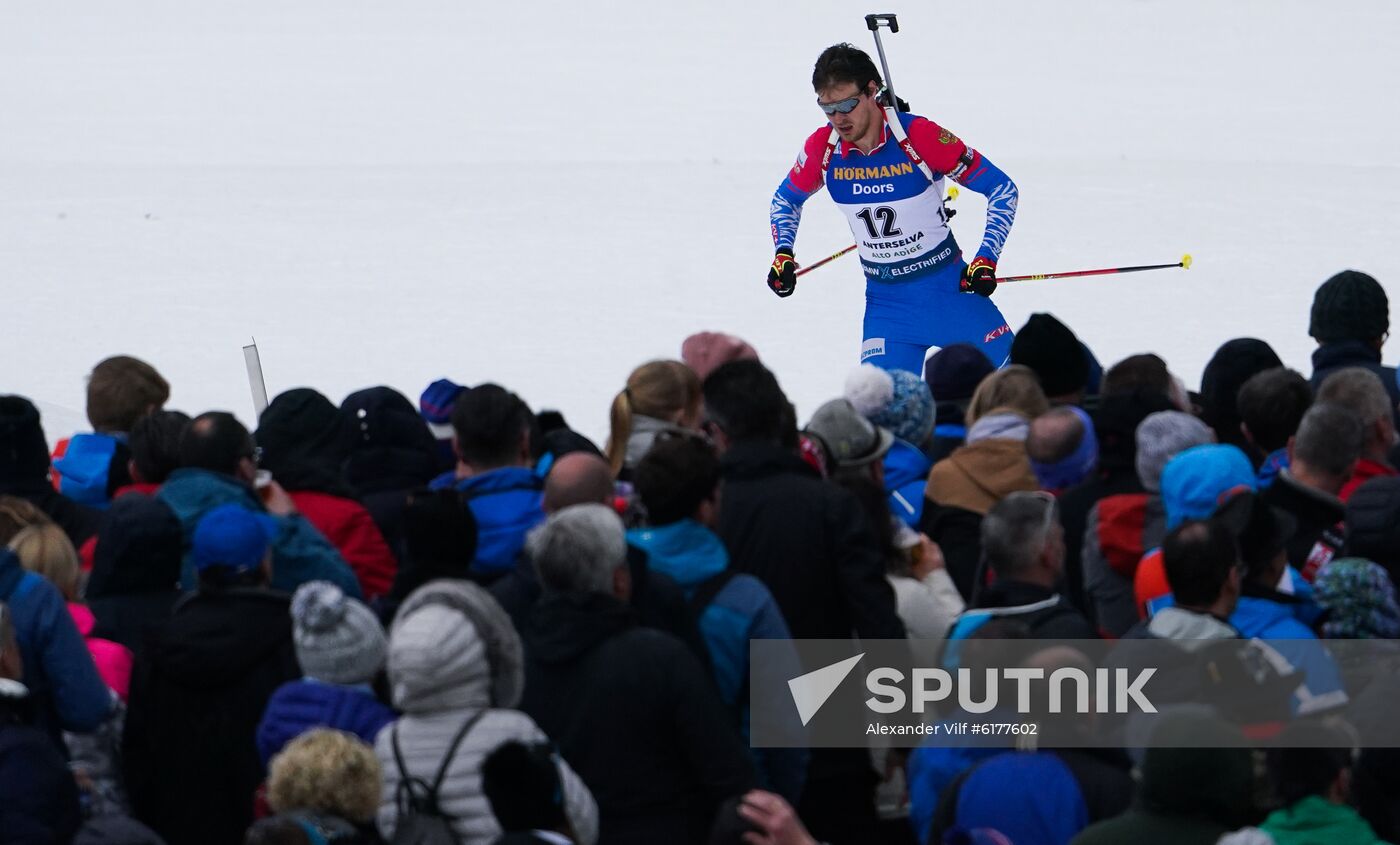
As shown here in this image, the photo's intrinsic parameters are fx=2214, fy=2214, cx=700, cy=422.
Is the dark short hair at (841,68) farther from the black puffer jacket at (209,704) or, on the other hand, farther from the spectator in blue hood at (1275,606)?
the black puffer jacket at (209,704)

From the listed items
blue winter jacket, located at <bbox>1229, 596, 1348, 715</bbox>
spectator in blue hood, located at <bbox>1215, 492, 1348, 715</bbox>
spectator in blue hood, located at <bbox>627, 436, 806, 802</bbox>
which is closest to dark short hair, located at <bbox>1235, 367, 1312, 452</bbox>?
spectator in blue hood, located at <bbox>1215, 492, 1348, 715</bbox>

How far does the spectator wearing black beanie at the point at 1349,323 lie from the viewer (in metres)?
5.44

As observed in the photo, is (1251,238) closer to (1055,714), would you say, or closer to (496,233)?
(496,233)

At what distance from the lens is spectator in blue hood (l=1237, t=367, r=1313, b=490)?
4.66 m

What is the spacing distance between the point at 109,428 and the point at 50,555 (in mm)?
1100

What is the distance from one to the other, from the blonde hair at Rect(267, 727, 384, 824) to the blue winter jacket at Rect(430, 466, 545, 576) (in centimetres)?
108

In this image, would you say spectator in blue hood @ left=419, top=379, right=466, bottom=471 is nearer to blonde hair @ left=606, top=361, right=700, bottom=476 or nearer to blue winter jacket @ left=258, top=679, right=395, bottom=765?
blonde hair @ left=606, top=361, right=700, bottom=476

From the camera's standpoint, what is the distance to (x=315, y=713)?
350cm

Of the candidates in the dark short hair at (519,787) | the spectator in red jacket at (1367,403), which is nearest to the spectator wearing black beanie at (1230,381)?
the spectator in red jacket at (1367,403)

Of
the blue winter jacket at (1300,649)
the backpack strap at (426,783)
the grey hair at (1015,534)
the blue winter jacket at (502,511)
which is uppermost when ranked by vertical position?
the blue winter jacket at (502,511)

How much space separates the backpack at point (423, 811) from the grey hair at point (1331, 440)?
1.81 metres

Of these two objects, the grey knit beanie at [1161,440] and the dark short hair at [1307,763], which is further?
the grey knit beanie at [1161,440]

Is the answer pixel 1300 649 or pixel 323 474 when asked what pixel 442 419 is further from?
pixel 1300 649

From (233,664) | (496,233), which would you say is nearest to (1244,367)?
(233,664)
